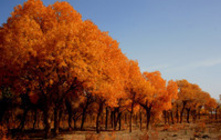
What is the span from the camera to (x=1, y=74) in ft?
51.0

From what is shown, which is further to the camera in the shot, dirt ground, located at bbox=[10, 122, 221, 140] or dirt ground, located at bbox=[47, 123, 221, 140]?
dirt ground, located at bbox=[10, 122, 221, 140]

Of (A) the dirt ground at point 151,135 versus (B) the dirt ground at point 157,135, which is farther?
(A) the dirt ground at point 151,135

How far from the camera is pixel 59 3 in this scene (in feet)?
65.4

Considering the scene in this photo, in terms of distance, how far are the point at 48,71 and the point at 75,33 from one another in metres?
4.46

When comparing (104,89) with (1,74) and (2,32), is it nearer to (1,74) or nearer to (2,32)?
(1,74)

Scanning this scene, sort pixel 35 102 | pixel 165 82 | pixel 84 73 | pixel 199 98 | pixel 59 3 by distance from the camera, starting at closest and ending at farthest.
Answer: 1. pixel 84 73
2. pixel 59 3
3. pixel 35 102
4. pixel 165 82
5. pixel 199 98

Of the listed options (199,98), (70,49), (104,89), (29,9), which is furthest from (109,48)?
(199,98)

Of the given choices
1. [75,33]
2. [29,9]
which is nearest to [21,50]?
[75,33]

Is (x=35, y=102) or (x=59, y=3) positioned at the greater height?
(x=59, y=3)

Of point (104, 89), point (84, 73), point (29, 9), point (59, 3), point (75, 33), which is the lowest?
point (104, 89)

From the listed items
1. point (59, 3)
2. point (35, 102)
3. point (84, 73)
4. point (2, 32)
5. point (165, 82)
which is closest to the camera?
point (84, 73)

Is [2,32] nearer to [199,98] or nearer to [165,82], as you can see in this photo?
[165,82]

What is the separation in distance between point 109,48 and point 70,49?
954 centimetres

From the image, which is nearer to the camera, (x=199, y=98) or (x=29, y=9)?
(x=29, y=9)
